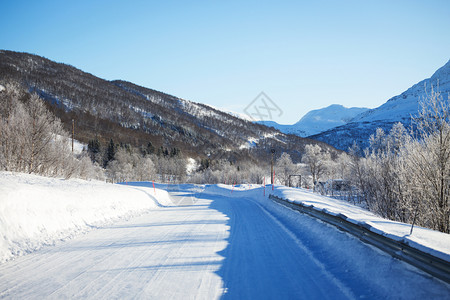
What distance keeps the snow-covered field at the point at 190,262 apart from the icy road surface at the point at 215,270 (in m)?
0.02

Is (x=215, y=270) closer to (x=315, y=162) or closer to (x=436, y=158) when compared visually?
(x=436, y=158)

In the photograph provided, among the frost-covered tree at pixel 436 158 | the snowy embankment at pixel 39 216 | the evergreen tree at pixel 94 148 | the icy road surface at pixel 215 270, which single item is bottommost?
the icy road surface at pixel 215 270

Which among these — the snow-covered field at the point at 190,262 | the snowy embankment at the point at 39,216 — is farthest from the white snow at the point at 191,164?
the snow-covered field at the point at 190,262

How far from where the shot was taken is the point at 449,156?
29.8 ft

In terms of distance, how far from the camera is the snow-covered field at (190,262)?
3668 mm

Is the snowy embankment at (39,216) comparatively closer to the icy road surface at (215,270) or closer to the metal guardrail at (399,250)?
the icy road surface at (215,270)

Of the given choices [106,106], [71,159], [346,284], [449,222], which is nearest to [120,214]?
[346,284]

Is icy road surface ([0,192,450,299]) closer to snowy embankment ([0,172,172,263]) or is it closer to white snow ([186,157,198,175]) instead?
snowy embankment ([0,172,172,263])

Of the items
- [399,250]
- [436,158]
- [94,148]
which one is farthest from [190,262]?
[94,148]

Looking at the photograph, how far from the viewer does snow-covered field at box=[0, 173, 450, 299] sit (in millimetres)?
3668

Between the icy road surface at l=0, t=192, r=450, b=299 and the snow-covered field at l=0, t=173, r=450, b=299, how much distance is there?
0.05ft

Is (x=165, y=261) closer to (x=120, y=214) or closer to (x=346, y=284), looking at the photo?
(x=346, y=284)

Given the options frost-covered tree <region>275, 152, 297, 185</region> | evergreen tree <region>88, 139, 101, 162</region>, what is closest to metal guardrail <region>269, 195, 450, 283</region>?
frost-covered tree <region>275, 152, 297, 185</region>

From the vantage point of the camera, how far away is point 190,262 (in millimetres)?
4965
